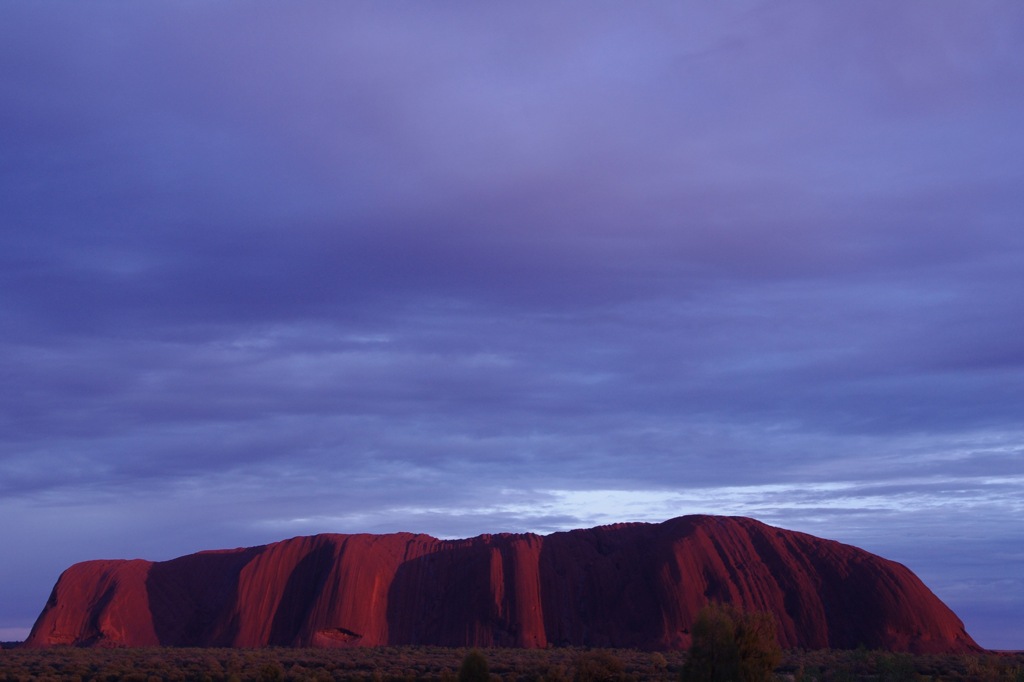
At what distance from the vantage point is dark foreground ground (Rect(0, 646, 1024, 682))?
35219 millimetres

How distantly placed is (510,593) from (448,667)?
2596 cm

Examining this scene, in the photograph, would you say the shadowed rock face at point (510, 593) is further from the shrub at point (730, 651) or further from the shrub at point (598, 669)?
the shrub at point (730, 651)

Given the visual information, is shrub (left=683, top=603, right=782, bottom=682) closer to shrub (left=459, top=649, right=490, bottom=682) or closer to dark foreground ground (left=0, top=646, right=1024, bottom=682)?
dark foreground ground (left=0, top=646, right=1024, bottom=682)

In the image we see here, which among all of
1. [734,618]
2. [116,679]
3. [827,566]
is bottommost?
[116,679]

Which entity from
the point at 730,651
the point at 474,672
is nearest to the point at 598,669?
the point at 474,672

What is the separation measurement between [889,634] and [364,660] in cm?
3510

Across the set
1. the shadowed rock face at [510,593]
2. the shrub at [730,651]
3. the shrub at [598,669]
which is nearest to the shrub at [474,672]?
the shrub at [598,669]

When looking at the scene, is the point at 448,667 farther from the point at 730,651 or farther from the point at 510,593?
the point at 510,593

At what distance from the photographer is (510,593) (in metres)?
69.8

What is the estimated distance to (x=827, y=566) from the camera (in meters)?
A: 68.6

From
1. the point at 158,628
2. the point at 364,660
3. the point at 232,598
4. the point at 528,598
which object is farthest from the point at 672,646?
the point at 158,628

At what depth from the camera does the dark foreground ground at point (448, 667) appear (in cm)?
3522

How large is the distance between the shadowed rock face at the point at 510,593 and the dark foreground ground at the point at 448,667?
282 inches

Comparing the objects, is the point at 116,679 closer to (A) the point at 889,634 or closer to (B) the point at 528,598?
(B) the point at 528,598
